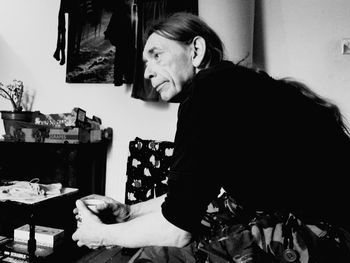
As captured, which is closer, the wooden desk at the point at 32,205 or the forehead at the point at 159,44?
the forehead at the point at 159,44

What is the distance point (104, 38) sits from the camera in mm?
2574

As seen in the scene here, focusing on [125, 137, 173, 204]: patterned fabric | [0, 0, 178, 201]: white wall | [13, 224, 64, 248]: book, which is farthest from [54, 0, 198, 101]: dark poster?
[13, 224, 64, 248]: book

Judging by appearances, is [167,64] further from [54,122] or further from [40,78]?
[40,78]

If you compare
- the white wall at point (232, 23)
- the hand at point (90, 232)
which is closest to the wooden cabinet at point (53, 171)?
the white wall at point (232, 23)

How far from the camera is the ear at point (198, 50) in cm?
102

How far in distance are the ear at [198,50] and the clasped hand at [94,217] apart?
53 cm

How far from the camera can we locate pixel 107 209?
1.12 meters

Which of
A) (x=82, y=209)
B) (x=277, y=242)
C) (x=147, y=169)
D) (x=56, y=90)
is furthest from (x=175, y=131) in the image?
(x=277, y=242)

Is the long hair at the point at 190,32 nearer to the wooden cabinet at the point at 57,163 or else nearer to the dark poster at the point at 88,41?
the wooden cabinet at the point at 57,163

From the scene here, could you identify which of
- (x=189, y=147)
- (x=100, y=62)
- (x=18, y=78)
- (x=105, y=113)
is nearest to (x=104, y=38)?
(x=100, y=62)

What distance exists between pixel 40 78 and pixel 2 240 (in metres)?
1.33

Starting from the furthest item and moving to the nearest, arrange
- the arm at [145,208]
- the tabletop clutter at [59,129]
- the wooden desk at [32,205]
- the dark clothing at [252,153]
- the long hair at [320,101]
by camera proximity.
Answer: the tabletop clutter at [59,129]
the wooden desk at [32,205]
the arm at [145,208]
the long hair at [320,101]
the dark clothing at [252,153]

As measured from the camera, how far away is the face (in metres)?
1.04

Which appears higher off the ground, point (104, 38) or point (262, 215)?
point (104, 38)
